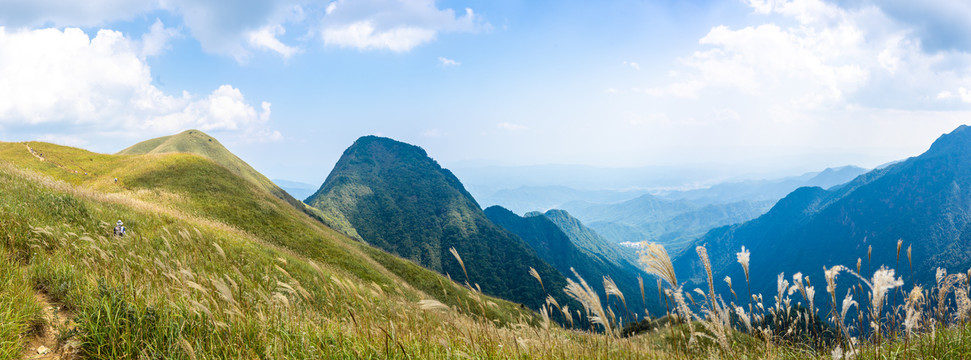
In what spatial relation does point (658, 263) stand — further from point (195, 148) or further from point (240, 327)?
point (195, 148)

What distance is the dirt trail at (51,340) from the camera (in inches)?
141

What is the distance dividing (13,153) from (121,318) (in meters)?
83.2

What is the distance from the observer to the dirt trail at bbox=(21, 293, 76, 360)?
11.8 feet

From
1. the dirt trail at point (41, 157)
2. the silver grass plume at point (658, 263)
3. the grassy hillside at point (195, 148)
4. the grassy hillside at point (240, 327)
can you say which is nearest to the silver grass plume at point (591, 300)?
the grassy hillside at point (240, 327)

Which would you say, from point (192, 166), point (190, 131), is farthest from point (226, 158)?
point (192, 166)

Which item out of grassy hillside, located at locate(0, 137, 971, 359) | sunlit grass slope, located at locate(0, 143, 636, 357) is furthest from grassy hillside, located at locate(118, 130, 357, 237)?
grassy hillside, located at locate(0, 137, 971, 359)

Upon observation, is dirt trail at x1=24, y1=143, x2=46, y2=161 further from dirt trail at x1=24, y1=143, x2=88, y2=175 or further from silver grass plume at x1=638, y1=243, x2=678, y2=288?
silver grass plume at x1=638, y1=243, x2=678, y2=288

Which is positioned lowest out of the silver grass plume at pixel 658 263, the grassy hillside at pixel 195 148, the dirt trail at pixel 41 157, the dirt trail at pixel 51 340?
the dirt trail at pixel 51 340

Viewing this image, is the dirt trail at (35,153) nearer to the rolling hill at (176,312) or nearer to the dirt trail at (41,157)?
the dirt trail at (41,157)

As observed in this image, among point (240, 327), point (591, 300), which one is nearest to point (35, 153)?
point (240, 327)

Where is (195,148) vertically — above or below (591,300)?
above

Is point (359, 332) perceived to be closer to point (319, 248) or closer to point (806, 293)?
point (806, 293)

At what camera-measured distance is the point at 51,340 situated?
13.0 ft

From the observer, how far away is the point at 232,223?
37.6 metres
